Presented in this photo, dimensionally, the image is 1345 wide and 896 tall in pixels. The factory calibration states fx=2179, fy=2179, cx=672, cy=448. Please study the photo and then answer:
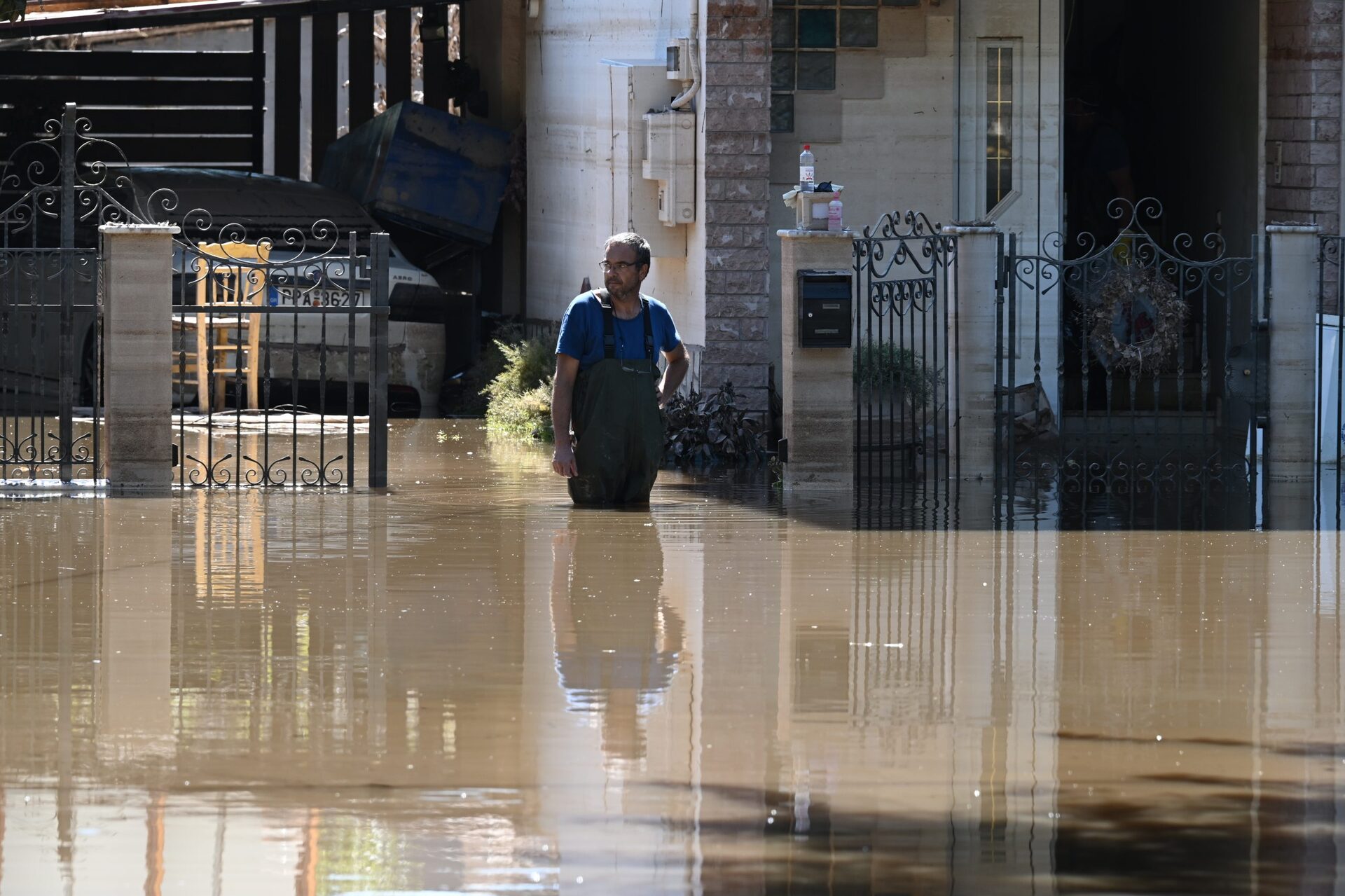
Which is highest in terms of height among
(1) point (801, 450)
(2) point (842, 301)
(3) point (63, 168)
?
(3) point (63, 168)

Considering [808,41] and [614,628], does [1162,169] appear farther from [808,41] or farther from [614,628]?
[614,628]

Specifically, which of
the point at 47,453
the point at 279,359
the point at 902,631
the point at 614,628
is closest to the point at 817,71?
the point at 279,359

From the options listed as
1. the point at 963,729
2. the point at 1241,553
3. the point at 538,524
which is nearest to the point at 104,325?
the point at 538,524

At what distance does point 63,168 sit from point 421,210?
27.3 ft

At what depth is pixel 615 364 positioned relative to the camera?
475 inches

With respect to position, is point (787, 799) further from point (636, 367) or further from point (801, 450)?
point (801, 450)

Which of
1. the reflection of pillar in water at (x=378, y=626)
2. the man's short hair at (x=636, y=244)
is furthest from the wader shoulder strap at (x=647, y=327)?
the reflection of pillar in water at (x=378, y=626)

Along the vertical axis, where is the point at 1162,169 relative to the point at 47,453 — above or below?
above

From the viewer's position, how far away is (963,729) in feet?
23.7

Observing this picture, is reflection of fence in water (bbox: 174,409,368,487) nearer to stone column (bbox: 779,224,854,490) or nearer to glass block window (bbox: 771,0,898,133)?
stone column (bbox: 779,224,854,490)

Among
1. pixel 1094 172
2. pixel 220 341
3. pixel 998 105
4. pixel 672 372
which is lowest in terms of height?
pixel 672 372

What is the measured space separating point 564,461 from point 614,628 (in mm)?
3307

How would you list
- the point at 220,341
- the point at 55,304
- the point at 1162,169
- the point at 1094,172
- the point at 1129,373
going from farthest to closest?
the point at 1162,169 → the point at 1094,172 → the point at 220,341 → the point at 55,304 → the point at 1129,373

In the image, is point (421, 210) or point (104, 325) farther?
point (421, 210)
